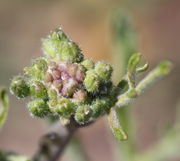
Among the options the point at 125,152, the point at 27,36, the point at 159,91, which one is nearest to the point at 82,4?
the point at 27,36

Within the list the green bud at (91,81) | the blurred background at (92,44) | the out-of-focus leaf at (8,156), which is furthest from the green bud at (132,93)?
the blurred background at (92,44)

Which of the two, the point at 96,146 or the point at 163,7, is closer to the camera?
the point at 96,146

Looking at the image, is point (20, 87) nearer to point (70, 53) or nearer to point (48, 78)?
point (48, 78)

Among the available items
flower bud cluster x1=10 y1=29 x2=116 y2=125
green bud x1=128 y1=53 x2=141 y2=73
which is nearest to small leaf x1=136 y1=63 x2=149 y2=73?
green bud x1=128 y1=53 x2=141 y2=73

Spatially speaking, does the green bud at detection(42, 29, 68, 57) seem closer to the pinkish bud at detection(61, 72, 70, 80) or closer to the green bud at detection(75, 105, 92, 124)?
the pinkish bud at detection(61, 72, 70, 80)

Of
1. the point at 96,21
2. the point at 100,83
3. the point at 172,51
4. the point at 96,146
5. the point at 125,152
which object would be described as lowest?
the point at 96,146

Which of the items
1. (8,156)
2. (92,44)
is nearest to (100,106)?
(8,156)

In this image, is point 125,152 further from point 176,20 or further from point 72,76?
point 176,20
